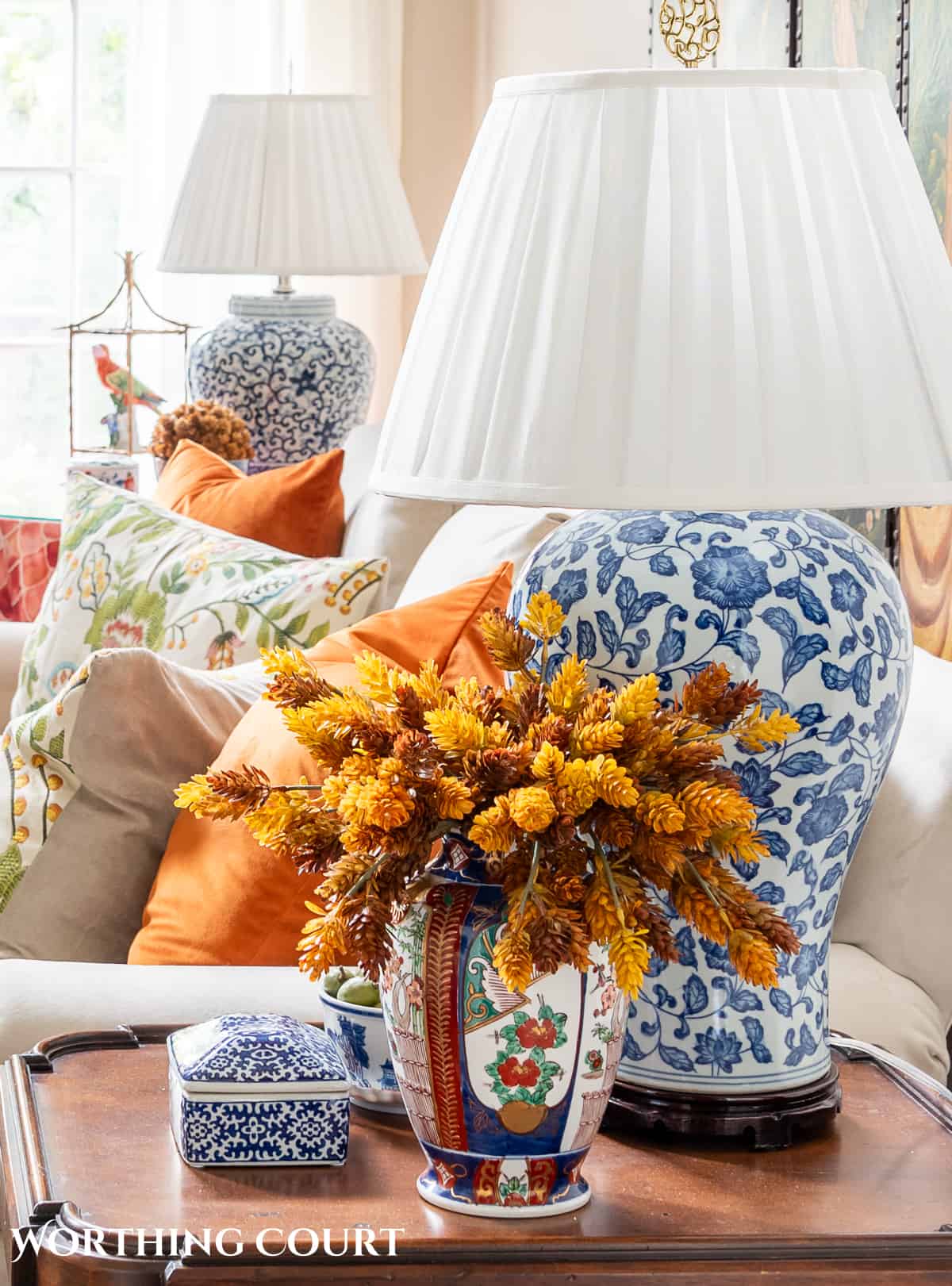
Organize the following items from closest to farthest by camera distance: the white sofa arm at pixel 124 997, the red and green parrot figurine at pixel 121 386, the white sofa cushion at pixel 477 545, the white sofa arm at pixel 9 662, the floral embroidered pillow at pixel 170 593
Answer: the white sofa arm at pixel 124 997, the white sofa cushion at pixel 477 545, the floral embroidered pillow at pixel 170 593, the white sofa arm at pixel 9 662, the red and green parrot figurine at pixel 121 386

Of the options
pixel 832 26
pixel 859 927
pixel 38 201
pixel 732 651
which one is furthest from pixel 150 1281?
pixel 38 201

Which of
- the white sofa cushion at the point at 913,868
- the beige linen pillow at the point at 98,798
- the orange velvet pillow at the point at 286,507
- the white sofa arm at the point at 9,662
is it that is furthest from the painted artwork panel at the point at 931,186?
the white sofa arm at the point at 9,662

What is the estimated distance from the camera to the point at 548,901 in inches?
32.2

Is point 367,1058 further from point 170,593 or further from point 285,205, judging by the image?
point 285,205

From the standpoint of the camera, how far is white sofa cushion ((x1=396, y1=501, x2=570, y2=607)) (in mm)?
1670

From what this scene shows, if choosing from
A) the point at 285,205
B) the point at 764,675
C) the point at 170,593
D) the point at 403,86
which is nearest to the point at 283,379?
the point at 285,205

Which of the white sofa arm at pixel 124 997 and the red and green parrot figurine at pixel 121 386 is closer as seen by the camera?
the white sofa arm at pixel 124 997

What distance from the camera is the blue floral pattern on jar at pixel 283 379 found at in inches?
113

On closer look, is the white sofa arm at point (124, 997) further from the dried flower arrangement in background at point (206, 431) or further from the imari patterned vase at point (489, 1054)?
the dried flower arrangement in background at point (206, 431)

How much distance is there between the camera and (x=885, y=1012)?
126 centimetres

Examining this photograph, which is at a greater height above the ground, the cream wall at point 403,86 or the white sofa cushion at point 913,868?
the cream wall at point 403,86

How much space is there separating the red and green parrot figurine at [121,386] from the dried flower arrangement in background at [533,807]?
2.60 metres

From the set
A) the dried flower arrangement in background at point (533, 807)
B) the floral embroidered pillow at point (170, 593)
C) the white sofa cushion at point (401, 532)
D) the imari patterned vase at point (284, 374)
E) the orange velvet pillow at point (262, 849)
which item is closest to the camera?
the dried flower arrangement in background at point (533, 807)

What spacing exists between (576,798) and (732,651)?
17cm
